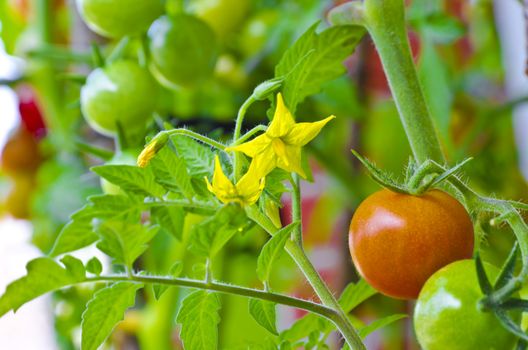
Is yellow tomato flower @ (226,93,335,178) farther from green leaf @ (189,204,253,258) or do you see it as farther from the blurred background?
the blurred background

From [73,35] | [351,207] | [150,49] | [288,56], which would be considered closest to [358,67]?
[351,207]

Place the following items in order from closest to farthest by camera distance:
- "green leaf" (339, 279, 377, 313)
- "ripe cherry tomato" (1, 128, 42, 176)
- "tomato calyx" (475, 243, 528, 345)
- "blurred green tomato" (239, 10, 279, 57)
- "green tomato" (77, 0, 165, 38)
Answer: "tomato calyx" (475, 243, 528, 345) < "green leaf" (339, 279, 377, 313) < "green tomato" (77, 0, 165, 38) < "blurred green tomato" (239, 10, 279, 57) < "ripe cherry tomato" (1, 128, 42, 176)

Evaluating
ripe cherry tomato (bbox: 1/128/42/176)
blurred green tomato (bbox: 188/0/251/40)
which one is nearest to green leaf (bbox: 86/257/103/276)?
blurred green tomato (bbox: 188/0/251/40)

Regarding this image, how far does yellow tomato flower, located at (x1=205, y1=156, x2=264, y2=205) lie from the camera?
0.25 metres

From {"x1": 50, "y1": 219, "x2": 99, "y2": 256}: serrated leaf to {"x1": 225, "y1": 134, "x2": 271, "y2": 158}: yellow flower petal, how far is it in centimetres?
7

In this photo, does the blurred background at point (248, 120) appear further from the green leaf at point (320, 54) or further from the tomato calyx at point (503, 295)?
the tomato calyx at point (503, 295)

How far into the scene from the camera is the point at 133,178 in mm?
282

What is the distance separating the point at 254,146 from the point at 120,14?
0.21 m

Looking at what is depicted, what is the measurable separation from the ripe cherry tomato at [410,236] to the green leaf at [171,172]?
7cm

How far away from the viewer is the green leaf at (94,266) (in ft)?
0.88

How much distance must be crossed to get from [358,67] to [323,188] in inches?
8.3

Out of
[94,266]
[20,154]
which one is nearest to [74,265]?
[94,266]

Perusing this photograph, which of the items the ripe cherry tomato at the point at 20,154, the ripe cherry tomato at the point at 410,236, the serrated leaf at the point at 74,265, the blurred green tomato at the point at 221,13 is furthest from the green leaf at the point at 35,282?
the ripe cherry tomato at the point at 20,154

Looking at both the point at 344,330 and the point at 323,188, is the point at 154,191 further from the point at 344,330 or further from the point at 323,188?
the point at 323,188
